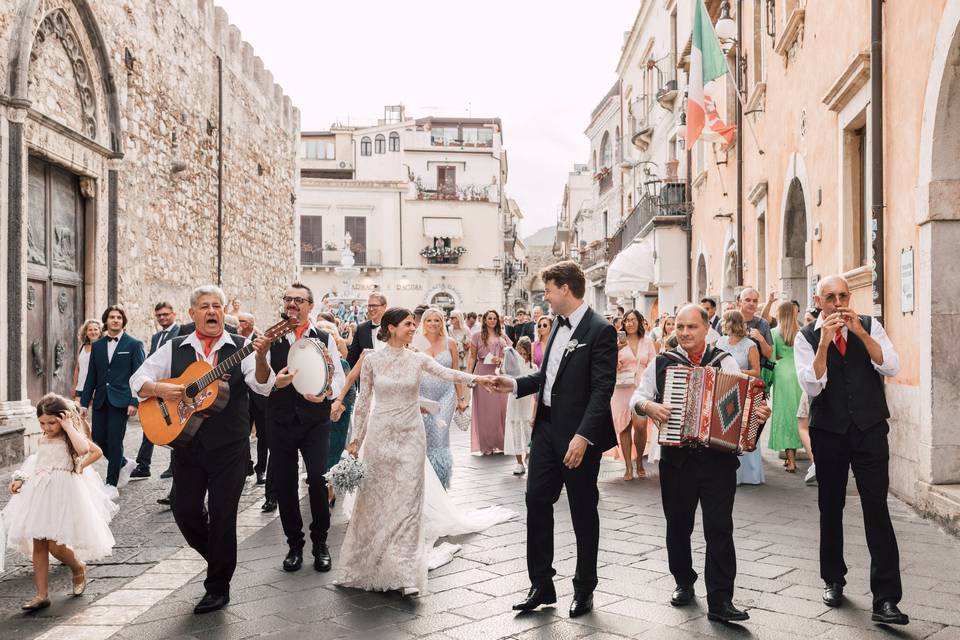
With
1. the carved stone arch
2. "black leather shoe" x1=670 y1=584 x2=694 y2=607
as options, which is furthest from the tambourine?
the carved stone arch

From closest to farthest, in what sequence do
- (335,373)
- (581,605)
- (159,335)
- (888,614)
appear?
(888,614)
(581,605)
(335,373)
(159,335)

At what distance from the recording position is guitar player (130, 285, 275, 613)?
5.02 metres

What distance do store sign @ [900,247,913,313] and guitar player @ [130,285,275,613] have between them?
5285mm

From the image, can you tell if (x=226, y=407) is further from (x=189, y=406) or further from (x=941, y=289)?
(x=941, y=289)

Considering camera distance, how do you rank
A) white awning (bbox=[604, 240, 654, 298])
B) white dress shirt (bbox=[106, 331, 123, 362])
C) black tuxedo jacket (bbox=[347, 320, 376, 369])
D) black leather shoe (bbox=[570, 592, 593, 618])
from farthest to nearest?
white awning (bbox=[604, 240, 654, 298])
white dress shirt (bbox=[106, 331, 123, 362])
black tuxedo jacket (bbox=[347, 320, 376, 369])
black leather shoe (bbox=[570, 592, 593, 618])

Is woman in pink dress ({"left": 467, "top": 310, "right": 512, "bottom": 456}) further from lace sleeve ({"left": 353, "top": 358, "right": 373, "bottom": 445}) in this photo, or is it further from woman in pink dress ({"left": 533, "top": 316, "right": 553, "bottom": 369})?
lace sleeve ({"left": 353, "top": 358, "right": 373, "bottom": 445})

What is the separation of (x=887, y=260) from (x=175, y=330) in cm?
667

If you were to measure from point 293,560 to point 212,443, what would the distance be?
3.58 feet

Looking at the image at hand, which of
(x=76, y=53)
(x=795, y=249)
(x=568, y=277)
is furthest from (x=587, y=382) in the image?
(x=76, y=53)

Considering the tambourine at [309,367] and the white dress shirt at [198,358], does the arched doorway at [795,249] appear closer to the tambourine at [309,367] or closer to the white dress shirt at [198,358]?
the tambourine at [309,367]

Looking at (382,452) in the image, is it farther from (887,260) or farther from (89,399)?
(887,260)

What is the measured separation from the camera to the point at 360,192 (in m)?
51.6

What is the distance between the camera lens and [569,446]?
4.69 meters

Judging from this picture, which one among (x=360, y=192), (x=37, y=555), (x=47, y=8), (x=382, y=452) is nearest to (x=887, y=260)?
(x=382, y=452)
